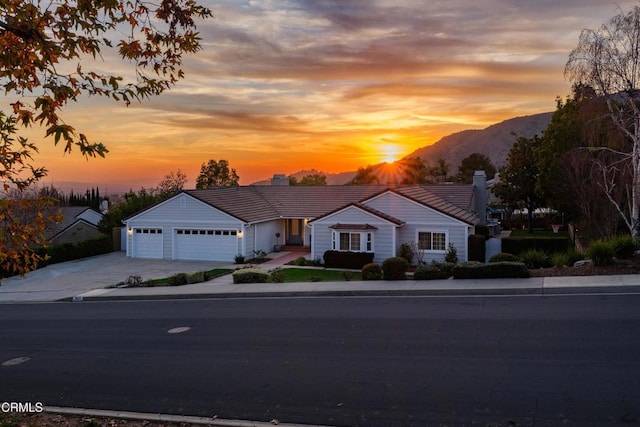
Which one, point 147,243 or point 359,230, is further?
point 147,243

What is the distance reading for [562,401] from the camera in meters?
7.80

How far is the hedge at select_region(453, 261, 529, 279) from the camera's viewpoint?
17797 mm

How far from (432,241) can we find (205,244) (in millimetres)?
14435

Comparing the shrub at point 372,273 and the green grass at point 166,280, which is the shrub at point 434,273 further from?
the green grass at point 166,280

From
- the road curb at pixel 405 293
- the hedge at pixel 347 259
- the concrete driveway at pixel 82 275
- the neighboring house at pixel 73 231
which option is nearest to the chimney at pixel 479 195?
the hedge at pixel 347 259

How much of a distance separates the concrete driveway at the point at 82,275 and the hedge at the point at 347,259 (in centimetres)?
671

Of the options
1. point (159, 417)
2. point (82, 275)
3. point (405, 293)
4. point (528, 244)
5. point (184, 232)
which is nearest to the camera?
point (159, 417)

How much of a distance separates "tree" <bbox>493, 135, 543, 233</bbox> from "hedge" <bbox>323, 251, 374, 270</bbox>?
85.2 feet

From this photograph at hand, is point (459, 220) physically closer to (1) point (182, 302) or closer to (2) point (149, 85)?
(1) point (182, 302)

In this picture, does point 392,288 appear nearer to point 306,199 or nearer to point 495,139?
point 306,199

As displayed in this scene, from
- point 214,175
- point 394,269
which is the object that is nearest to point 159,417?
point 394,269

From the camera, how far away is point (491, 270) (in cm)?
1811

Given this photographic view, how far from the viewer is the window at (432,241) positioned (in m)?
30.7

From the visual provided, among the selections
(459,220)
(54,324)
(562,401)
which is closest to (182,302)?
(54,324)
